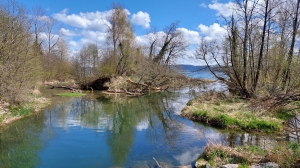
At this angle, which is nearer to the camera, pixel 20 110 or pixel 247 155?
pixel 247 155

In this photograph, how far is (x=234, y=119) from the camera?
45.8 feet

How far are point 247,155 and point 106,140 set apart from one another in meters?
7.04

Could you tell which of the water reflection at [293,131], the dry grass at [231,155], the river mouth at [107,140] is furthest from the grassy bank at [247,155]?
the river mouth at [107,140]

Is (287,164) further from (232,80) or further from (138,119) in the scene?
(232,80)

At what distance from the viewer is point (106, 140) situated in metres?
12.0

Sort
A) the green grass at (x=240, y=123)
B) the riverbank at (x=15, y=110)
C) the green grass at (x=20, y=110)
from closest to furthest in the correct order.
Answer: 1. the green grass at (x=240, y=123)
2. the riverbank at (x=15, y=110)
3. the green grass at (x=20, y=110)

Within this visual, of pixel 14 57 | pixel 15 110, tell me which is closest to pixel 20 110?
pixel 15 110

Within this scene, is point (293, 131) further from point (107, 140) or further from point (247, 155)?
point (107, 140)

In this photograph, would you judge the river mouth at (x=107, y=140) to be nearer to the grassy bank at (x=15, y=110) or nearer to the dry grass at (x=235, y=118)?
the grassy bank at (x=15, y=110)

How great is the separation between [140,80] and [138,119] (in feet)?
55.3

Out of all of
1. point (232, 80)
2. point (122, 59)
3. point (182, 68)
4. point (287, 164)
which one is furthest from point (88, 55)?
point (287, 164)

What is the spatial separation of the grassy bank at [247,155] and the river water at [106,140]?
35.5 inches

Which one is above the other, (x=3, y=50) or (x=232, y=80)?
(x=3, y=50)

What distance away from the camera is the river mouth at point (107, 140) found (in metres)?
9.21
